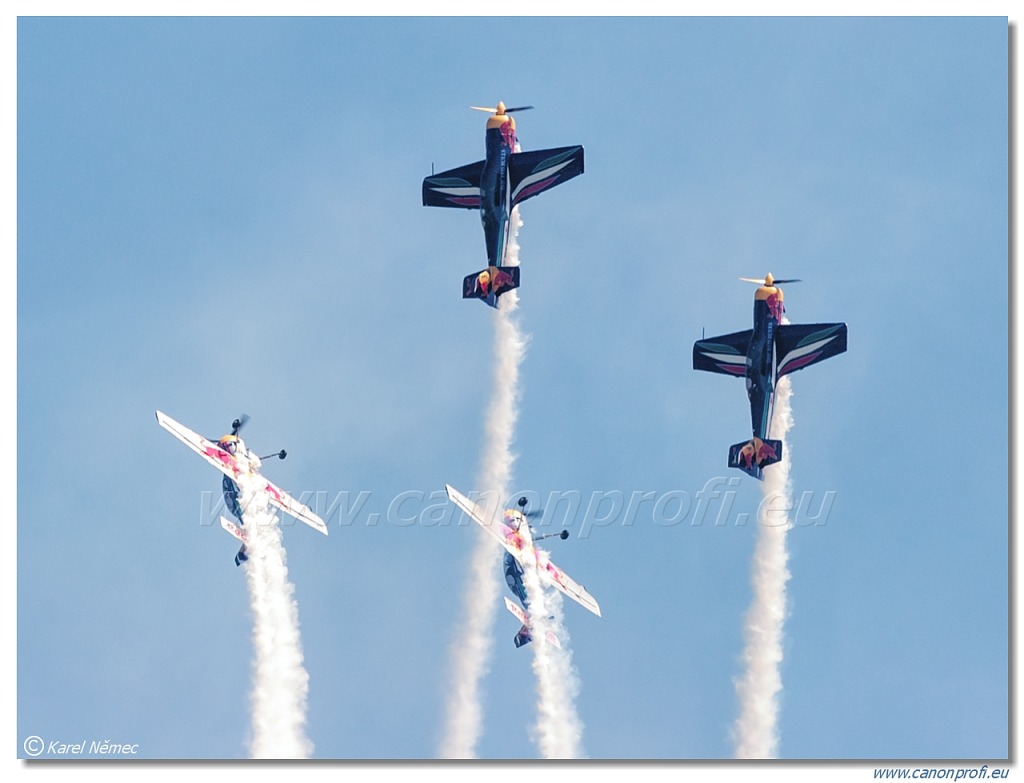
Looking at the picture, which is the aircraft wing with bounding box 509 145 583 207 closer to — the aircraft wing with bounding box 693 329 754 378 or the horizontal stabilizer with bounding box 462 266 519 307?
the horizontal stabilizer with bounding box 462 266 519 307

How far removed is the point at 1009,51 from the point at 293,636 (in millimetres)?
36744

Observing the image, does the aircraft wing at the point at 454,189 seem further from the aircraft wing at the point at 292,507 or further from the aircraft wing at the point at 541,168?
the aircraft wing at the point at 292,507

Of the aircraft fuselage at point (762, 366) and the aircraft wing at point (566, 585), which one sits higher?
the aircraft fuselage at point (762, 366)

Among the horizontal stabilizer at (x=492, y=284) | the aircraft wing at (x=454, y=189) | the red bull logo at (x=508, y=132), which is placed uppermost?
the red bull logo at (x=508, y=132)

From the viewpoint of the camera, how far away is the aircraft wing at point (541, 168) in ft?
348

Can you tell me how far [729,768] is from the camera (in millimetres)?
88312

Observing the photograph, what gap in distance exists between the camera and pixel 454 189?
358 feet

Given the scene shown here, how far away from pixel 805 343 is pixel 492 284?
1366 centimetres

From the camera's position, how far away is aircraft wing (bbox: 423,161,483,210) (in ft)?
356

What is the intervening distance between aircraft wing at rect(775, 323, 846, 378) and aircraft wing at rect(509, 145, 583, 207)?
1121 cm

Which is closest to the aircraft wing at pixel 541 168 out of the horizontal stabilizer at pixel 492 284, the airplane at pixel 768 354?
the horizontal stabilizer at pixel 492 284

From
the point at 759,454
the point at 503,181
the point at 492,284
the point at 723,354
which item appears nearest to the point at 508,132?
the point at 503,181

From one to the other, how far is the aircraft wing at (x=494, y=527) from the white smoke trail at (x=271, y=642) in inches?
310
